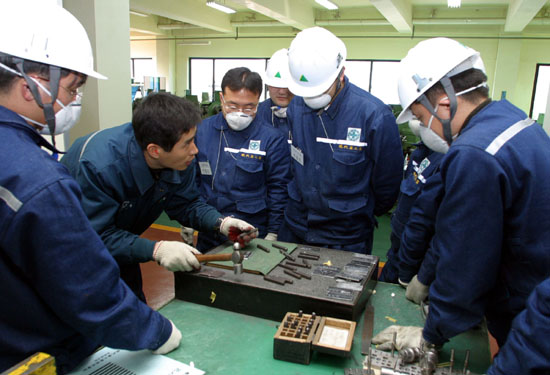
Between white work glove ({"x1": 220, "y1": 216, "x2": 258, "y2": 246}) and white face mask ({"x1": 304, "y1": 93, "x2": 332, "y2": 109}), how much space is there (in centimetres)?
63

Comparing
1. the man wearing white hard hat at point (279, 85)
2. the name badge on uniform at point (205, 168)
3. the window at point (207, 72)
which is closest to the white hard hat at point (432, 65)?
the name badge on uniform at point (205, 168)

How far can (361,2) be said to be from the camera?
28.3 ft

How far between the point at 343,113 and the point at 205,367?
48.6 inches

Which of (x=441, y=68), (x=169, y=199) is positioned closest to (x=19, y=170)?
(x=169, y=199)

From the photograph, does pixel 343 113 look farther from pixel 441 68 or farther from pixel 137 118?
pixel 137 118

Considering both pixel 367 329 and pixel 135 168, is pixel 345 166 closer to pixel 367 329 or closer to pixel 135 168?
pixel 367 329

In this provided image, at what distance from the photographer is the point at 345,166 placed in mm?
1814

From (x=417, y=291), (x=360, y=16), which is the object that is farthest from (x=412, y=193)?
(x=360, y=16)

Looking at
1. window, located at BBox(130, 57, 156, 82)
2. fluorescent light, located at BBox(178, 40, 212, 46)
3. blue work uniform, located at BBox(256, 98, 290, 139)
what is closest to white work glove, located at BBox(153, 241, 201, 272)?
blue work uniform, located at BBox(256, 98, 290, 139)

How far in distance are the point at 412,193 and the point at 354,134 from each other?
362 millimetres

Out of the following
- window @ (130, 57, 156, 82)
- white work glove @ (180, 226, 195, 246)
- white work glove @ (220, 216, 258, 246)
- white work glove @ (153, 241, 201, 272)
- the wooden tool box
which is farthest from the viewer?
window @ (130, 57, 156, 82)

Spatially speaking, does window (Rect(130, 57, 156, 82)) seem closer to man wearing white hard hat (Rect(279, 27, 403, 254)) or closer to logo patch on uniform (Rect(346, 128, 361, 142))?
man wearing white hard hat (Rect(279, 27, 403, 254))

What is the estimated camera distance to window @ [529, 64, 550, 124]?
911 cm

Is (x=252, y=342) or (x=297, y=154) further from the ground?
(x=297, y=154)
